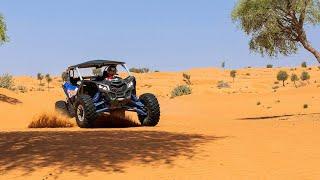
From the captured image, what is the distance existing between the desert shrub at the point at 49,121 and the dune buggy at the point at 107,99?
2.23 ft

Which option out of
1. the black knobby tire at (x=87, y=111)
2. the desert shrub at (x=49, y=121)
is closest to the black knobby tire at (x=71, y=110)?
the desert shrub at (x=49, y=121)

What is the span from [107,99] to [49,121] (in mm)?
2346

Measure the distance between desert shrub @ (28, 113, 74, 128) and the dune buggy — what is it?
68cm

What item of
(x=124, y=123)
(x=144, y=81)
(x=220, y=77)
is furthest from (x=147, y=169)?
(x=220, y=77)

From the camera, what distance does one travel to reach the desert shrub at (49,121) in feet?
52.2

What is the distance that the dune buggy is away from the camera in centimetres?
1462

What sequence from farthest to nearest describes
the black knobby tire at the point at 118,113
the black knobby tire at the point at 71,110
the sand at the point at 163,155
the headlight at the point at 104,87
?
the black knobby tire at the point at 71,110 → the black knobby tire at the point at 118,113 → the headlight at the point at 104,87 → the sand at the point at 163,155

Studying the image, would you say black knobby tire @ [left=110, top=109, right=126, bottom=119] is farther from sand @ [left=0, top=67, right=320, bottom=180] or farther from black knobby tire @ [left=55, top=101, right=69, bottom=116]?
sand @ [left=0, top=67, right=320, bottom=180]

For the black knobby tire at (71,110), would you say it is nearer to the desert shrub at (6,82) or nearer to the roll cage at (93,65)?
the roll cage at (93,65)

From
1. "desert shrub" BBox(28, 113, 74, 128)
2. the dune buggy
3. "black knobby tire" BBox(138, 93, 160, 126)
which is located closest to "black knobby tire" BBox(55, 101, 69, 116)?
the dune buggy

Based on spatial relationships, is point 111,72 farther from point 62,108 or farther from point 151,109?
point 62,108

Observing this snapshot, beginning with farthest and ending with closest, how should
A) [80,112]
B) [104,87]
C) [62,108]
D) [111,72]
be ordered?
[62,108]
[111,72]
[80,112]
[104,87]

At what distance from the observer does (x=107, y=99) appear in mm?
14727

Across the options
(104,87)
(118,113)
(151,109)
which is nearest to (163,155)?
(104,87)
